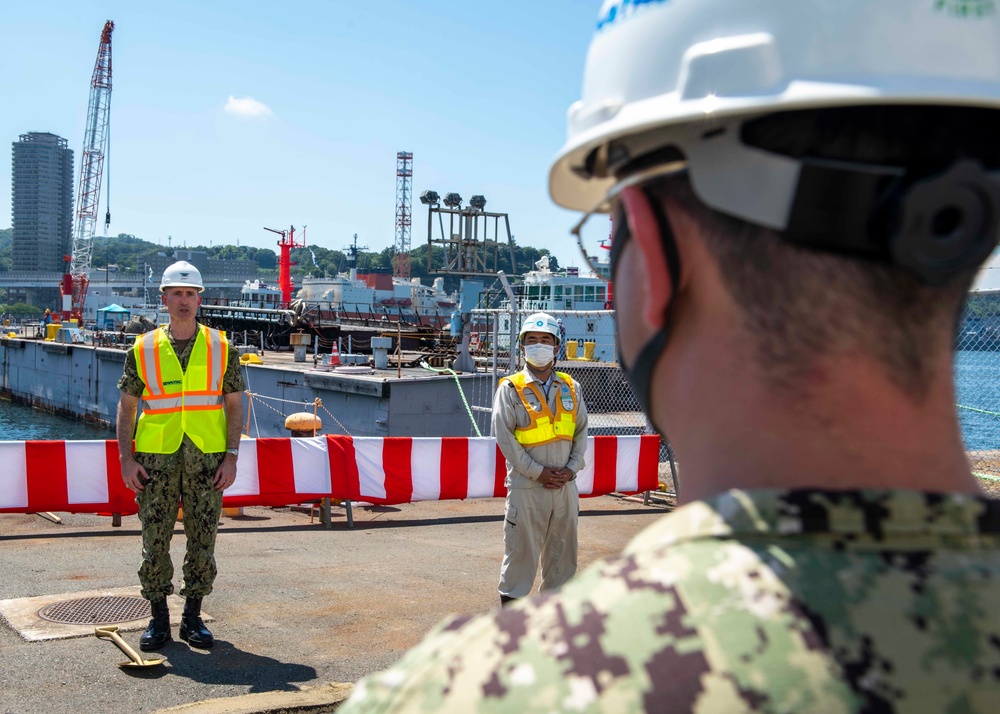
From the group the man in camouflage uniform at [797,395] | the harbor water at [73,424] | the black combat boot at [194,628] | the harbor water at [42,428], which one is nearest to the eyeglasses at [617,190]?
the man in camouflage uniform at [797,395]

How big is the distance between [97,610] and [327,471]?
4.09 metres

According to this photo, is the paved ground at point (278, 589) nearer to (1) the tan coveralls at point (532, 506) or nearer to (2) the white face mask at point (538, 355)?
(1) the tan coveralls at point (532, 506)

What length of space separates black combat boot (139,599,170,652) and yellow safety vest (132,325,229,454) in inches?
36.9

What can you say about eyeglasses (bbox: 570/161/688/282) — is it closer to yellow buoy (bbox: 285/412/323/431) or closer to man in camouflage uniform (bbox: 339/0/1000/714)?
man in camouflage uniform (bbox: 339/0/1000/714)

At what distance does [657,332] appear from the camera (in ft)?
3.62

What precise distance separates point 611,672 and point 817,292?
456 mm

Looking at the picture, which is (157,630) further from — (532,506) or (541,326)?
(541,326)

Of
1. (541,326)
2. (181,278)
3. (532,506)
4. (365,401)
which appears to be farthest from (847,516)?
(365,401)

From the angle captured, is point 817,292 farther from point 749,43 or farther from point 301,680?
point 301,680

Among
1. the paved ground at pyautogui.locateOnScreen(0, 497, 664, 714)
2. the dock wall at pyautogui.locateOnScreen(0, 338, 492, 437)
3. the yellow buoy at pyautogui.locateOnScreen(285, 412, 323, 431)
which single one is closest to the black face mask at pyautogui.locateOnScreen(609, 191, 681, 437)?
the paved ground at pyautogui.locateOnScreen(0, 497, 664, 714)

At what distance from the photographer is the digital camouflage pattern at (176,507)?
546cm

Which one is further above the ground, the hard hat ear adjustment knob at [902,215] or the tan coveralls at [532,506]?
the hard hat ear adjustment knob at [902,215]

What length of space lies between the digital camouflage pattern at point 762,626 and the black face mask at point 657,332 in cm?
22

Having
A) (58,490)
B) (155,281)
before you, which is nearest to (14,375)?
(58,490)
